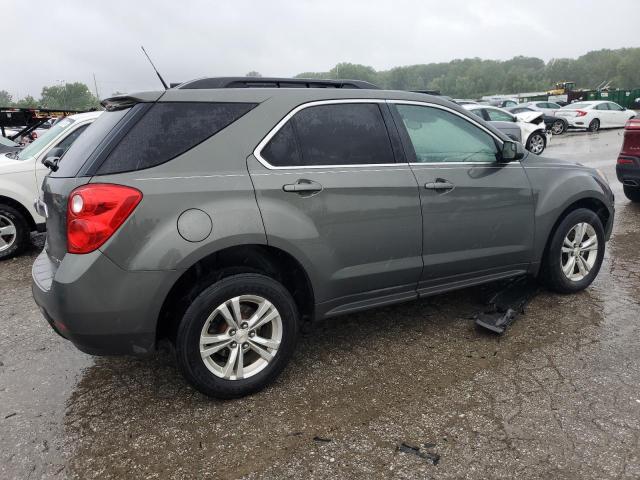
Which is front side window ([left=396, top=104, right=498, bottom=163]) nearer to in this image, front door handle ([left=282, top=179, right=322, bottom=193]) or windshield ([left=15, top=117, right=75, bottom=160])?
front door handle ([left=282, top=179, right=322, bottom=193])

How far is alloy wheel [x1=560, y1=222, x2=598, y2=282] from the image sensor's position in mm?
4164

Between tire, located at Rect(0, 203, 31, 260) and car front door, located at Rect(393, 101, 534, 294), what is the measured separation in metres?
4.87

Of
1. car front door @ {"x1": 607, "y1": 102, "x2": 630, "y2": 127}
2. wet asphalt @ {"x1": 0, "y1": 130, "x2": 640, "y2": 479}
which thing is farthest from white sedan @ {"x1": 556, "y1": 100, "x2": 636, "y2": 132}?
wet asphalt @ {"x1": 0, "y1": 130, "x2": 640, "y2": 479}

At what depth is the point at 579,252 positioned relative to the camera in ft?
13.9

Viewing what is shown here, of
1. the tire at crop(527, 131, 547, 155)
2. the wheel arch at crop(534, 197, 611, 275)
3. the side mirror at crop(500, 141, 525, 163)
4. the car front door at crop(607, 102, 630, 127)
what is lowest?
the car front door at crop(607, 102, 630, 127)

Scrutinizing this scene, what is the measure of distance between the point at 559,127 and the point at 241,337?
23760mm

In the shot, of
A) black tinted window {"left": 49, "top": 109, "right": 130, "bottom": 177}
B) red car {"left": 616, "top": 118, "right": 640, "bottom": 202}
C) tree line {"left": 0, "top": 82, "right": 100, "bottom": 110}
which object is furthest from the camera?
tree line {"left": 0, "top": 82, "right": 100, "bottom": 110}

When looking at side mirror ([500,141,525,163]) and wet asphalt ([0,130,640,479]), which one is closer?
wet asphalt ([0,130,640,479])

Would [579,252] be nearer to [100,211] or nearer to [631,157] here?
[100,211]

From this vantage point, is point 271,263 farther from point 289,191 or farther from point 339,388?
point 339,388

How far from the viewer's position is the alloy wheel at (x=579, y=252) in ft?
13.7

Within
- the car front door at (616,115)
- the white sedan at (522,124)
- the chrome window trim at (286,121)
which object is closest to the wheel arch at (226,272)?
the chrome window trim at (286,121)

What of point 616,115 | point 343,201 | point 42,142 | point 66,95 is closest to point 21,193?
point 42,142

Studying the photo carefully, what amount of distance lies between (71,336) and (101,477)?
71 centimetres
